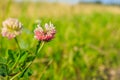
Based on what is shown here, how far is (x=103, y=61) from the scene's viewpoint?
2.87m

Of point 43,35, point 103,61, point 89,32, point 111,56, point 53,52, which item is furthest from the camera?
point 89,32

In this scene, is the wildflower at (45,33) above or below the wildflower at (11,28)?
below

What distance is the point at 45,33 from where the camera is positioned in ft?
2.76

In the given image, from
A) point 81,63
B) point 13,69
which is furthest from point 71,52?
point 13,69

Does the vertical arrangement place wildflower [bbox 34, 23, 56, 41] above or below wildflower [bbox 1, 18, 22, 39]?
below

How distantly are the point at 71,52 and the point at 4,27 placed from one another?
5.18 feet

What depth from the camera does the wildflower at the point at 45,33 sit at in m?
0.83

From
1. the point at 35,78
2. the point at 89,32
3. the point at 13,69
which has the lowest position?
the point at 89,32

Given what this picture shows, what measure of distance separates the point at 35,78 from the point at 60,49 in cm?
91

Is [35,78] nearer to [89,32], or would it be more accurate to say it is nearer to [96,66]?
[96,66]

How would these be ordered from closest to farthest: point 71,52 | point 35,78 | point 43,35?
point 43,35
point 35,78
point 71,52

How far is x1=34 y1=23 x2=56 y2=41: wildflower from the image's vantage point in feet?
2.71

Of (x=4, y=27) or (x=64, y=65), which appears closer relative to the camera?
(x=4, y=27)

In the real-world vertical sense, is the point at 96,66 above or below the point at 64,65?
below
